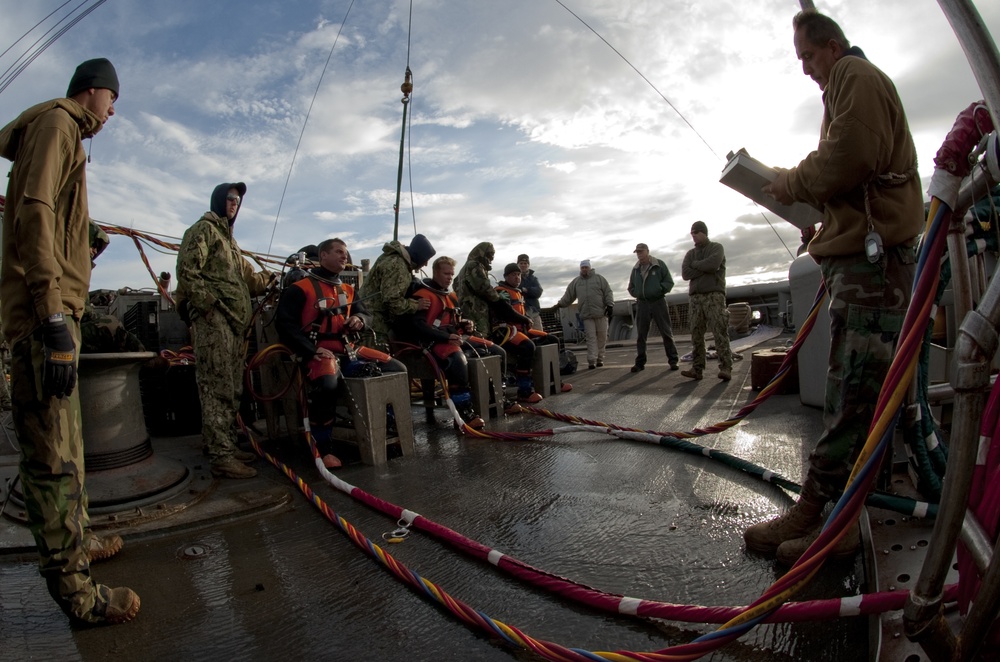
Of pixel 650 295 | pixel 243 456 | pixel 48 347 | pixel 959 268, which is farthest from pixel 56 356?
pixel 650 295

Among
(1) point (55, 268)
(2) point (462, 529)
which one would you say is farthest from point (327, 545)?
(1) point (55, 268)

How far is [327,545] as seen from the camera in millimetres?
2549

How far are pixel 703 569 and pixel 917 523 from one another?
0.69 meters

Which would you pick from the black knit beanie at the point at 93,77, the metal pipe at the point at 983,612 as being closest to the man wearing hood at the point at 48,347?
the black knit beanie at the point at 93,77

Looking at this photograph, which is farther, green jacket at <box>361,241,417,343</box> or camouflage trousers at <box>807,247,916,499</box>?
green jacket at <box>361,241,417,343</box>

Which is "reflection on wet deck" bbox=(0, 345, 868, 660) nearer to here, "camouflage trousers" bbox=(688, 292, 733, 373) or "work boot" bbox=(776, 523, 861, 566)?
"work boot" bbox=(776, 523, 861, 566)

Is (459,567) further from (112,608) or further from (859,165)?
(859,165)

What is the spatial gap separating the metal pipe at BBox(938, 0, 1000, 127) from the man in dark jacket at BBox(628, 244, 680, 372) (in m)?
7.20

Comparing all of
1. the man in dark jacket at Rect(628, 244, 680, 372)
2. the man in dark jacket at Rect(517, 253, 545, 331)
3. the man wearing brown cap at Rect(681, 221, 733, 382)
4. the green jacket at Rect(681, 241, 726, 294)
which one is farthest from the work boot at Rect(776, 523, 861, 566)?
the man in dark jacket at Rect(517, 253, 545, 331)

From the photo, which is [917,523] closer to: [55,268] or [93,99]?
[55,268]

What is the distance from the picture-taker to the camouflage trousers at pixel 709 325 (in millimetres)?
6730

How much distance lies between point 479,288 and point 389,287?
64.0 inches

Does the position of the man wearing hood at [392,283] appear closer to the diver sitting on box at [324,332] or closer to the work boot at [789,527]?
the diver sitting on box at [324,332]

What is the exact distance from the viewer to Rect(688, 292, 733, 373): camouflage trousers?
6.73 metres
